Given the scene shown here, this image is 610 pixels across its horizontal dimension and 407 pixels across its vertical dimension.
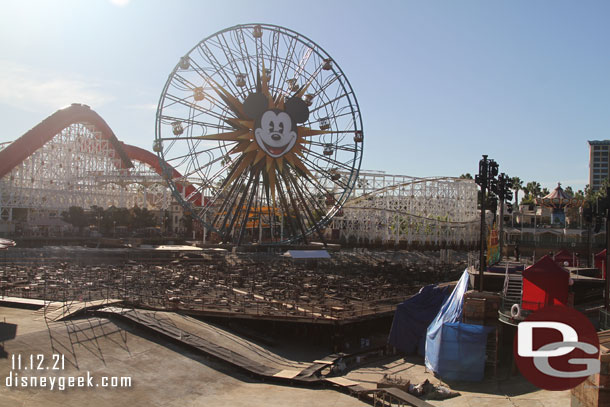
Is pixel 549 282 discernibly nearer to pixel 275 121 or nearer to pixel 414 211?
pixel 275 121

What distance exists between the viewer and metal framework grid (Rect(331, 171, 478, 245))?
72.3m

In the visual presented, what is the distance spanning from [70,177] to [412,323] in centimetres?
6459

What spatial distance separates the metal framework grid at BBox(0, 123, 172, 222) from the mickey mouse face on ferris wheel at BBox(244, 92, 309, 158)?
3148 centimetres

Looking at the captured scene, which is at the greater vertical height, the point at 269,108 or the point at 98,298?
the point at 269,108

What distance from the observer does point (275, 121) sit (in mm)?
45250

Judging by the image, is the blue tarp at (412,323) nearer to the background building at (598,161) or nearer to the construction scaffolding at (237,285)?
the construction scaffolding at (237,285)

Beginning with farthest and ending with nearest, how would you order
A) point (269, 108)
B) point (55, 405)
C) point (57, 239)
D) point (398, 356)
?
1. point (57, 239)
2. point (269, 108)
3. point (398, 356)
4. point (55, 405)

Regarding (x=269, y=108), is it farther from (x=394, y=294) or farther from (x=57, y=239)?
(x=57, y=239)

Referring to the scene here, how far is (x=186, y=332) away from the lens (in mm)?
22766

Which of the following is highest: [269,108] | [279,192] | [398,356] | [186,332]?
[269,108]

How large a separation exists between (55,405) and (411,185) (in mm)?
63308

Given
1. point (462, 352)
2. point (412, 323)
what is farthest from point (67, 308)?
point (462, 352)

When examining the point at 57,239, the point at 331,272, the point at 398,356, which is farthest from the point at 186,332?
the point at 57,239

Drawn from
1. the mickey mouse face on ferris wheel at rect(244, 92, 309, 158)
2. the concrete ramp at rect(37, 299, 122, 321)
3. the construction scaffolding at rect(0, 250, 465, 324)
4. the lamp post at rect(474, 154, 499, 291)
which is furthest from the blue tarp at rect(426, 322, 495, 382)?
the mickey mouse face on ferris wheel at rect(244, 92, 309, 158)
